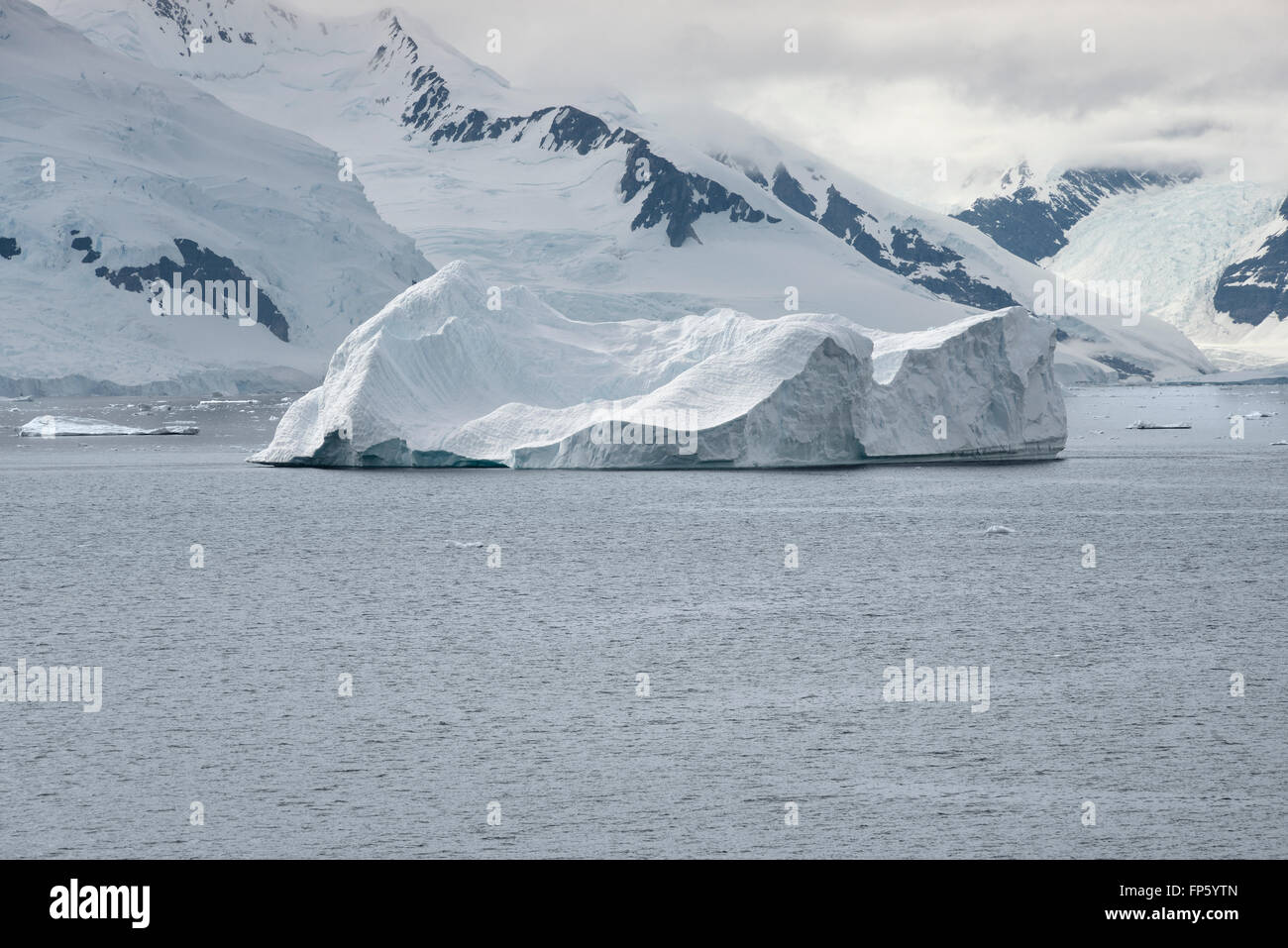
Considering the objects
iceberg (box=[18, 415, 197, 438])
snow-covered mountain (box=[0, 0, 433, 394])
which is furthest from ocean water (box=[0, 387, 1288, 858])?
snow-covered mountain (box=[0, 0, 433, 394])

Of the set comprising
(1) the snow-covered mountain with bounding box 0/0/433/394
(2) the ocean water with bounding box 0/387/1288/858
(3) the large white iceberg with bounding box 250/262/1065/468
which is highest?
(1) the snow-covered mountain with bounding box 0/0/433/394

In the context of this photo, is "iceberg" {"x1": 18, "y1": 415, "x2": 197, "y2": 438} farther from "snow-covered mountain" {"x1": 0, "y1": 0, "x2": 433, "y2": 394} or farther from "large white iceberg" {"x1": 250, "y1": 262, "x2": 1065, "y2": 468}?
"snow-covered mountain" {"x1": 0, "y1": 0, "x2": 433, "y2": 394}

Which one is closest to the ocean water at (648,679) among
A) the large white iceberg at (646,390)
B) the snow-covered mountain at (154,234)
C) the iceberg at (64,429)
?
the large white iceberg at (646,390)

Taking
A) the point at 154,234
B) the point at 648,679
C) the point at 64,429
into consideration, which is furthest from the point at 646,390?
the point at 154,234

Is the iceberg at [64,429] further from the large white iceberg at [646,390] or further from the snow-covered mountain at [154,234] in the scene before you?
the snow-covered mountain at [154,234]

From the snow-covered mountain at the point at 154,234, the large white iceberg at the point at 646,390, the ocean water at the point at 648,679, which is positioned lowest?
the ocean water at the point at 648,679
